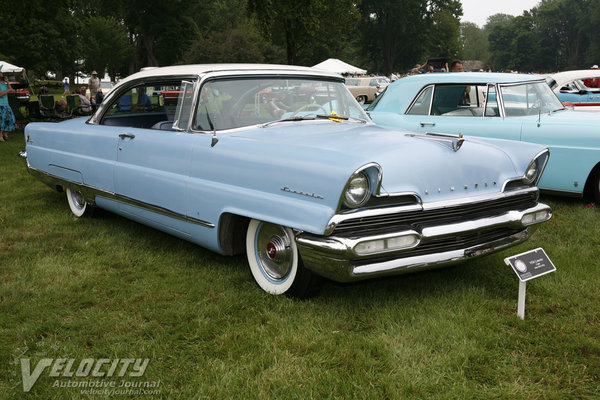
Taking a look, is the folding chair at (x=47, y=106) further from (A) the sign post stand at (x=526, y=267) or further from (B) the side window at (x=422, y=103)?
(A) the sign post stand at (x=526, y=267)

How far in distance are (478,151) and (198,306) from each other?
2124mm

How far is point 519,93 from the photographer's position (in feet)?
20.9

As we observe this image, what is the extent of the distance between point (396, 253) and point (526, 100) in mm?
4148

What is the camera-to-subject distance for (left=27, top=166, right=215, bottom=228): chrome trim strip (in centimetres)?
402

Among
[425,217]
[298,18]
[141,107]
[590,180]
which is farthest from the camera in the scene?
[298,18]

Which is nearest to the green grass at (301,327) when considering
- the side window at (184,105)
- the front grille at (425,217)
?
the front grille at (425,217)

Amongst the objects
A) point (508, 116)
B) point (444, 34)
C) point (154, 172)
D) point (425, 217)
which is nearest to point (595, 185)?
point (508, 116)

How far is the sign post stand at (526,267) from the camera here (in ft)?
10.5

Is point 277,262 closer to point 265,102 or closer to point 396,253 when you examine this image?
point 396,253

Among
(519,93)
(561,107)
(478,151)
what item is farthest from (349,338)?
(561,107)

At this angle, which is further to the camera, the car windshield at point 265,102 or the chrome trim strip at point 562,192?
the chrome trim strip at point 562,192

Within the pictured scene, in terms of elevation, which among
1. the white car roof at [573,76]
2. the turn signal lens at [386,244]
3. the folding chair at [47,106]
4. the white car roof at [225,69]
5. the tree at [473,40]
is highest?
the tree at [473,40]

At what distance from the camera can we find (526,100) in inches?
251

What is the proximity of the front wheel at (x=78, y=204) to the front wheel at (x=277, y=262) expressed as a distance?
2692 millimetres
